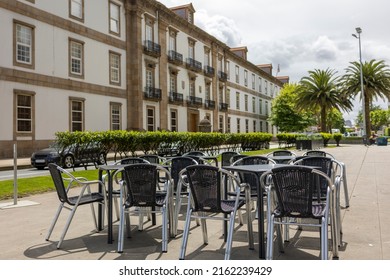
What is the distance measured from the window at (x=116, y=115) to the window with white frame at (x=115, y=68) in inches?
60.3

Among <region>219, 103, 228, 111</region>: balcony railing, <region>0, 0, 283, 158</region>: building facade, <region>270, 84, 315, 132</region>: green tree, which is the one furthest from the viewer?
<region>270, 84, 315, 132</region>: green tree

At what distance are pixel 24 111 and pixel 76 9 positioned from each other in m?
7.29

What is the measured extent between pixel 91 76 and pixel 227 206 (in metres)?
21.3

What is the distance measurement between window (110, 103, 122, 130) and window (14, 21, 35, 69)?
260 inches

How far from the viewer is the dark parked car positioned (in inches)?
616

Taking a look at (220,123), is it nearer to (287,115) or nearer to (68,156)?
(287,115)

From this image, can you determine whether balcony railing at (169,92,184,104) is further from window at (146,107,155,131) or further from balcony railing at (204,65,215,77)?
balcony railing at (204,65,215,77)

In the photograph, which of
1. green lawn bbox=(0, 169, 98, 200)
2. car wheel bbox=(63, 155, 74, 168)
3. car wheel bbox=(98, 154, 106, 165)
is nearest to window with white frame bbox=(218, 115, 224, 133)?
car wheel bbox=(98, 154, 106, 165)

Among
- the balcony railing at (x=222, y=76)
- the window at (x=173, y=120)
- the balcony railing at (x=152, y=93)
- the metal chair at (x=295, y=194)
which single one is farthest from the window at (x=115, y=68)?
the metal chair at (x=295, y=194)

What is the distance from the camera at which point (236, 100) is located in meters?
46.4

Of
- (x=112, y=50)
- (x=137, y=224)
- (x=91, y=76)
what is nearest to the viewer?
(x=137, y=224)

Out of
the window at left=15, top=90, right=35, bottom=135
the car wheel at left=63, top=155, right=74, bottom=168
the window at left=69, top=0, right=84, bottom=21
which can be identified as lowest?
the car wheel at left=63, top=155, right=74, bottom=168
